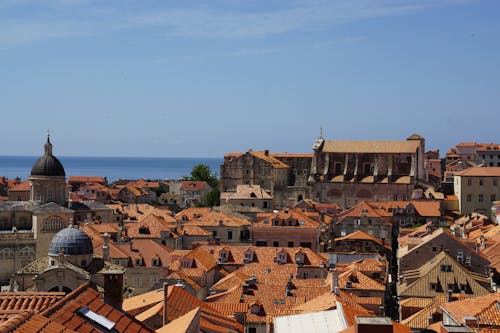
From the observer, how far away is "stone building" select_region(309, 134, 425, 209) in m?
91.6

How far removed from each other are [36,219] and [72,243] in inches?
558

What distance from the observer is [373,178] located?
303 feet

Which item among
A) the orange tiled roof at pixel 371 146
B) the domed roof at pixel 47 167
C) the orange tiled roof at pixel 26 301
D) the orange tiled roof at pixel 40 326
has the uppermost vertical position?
the orange tiled roof at pixel 371 146

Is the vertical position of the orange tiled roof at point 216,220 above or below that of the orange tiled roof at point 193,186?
below

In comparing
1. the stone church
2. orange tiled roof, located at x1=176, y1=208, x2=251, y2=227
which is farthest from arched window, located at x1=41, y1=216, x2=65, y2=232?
orange tiled roof, located at x1=176, y1=208, x2=251, y2=227

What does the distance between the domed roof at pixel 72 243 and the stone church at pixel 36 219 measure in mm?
11673

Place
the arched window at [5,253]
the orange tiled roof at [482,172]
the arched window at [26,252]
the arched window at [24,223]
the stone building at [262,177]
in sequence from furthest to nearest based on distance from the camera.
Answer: the stone building at [262,177] → the orange tiled roof at [482,172] → the arched window at [24,223] → the arched window at [26,252] → the arched window at [5,253]

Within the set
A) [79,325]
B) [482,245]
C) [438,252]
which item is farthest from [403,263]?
[79,325]

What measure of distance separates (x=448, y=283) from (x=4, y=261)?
95.3 feet

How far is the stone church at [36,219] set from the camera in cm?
5538

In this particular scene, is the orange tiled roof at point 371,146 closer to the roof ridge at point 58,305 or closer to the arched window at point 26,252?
the arched window at point 26,252

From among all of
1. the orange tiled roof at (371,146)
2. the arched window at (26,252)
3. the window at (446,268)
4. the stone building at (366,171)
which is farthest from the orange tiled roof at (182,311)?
the orange tiled roof at (371,146)

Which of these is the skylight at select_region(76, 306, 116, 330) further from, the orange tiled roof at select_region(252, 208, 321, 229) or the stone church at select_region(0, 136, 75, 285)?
the orange tiled roof at select_region(252, 208, 321, 229)

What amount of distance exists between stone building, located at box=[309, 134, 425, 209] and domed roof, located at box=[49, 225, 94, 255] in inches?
2033
